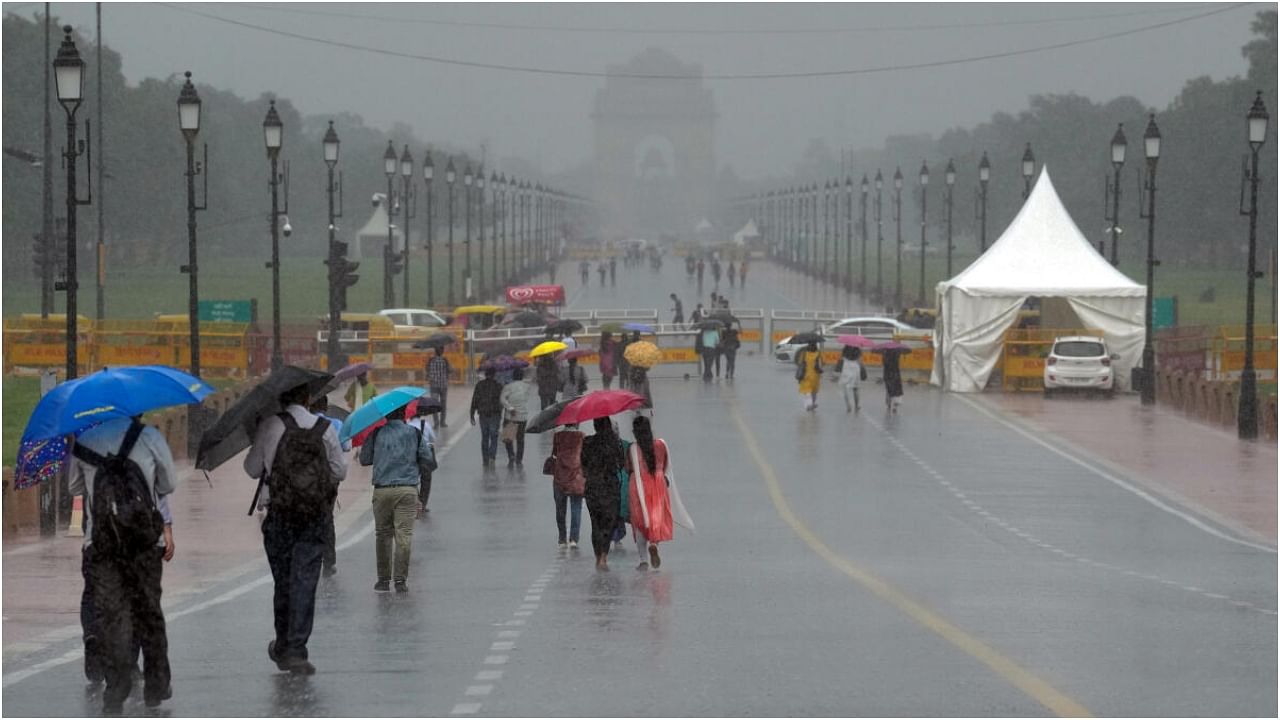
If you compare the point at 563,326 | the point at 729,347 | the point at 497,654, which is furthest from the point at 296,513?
the point at 729,347

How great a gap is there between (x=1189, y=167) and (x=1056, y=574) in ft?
341

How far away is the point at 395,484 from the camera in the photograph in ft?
56.5

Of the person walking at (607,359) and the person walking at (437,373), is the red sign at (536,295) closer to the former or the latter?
the person walking at (607,359)

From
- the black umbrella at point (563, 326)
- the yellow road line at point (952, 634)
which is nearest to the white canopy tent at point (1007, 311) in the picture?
the black umbrella at point (563, 326)

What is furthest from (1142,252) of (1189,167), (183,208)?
(183,208)

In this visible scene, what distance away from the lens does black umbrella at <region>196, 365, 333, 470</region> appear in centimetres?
1291

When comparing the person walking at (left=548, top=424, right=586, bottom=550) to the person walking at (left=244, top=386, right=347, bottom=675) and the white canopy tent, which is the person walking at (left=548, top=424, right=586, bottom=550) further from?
the white canopy tent

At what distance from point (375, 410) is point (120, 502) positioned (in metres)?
5.36

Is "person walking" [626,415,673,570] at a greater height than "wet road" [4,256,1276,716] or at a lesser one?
A: greater

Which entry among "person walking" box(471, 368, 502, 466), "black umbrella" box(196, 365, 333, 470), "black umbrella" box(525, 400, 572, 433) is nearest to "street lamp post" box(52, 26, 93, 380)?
"black umbrella" box(525, 400, 572, 433)

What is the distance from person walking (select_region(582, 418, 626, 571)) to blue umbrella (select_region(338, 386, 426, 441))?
209cm

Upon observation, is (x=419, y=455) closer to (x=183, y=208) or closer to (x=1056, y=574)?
(x=1056, y=574)

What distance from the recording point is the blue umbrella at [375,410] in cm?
1714

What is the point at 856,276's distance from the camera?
413 ft
